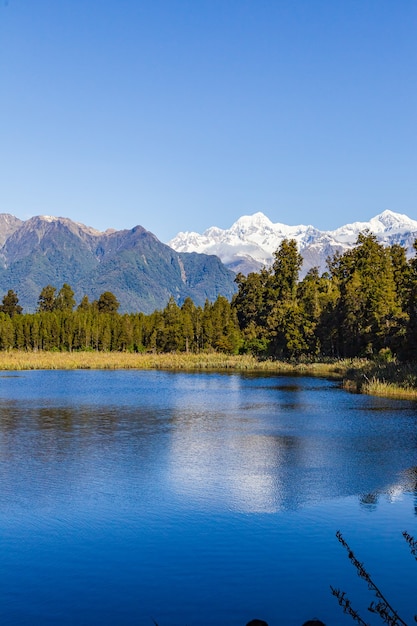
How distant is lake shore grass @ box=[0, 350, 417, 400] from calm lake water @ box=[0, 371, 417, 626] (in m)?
20.0

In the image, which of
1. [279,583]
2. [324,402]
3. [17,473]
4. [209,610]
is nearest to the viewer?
[209,610]

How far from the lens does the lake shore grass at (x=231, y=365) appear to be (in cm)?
6080

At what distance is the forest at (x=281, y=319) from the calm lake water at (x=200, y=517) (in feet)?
91.9

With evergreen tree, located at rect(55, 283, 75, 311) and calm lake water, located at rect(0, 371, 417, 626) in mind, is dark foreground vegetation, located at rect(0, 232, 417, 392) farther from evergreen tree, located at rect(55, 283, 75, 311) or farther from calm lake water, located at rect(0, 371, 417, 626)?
calm lake water, located at rect(0, 371, 417, 626)

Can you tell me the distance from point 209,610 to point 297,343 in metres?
82.8

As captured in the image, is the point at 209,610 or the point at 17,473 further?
the point at 17,473

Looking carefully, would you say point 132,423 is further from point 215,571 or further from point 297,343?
point 297,343

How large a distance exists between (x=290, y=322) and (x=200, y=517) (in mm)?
77843

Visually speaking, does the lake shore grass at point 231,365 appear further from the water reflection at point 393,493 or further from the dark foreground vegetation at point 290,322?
the water reflection at point 393,493

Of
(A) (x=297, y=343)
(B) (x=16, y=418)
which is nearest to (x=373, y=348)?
(A) (x=297, y=343)

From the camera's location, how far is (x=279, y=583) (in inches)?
575

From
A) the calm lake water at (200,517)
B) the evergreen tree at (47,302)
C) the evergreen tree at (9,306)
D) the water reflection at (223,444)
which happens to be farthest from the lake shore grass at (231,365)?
the evergreen tree at (47,302)

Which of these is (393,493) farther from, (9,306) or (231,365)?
(9,306)

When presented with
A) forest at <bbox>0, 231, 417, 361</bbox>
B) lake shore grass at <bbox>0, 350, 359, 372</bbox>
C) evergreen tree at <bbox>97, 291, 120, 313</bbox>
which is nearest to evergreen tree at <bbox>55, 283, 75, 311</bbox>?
forest at <bbox>0, 231, 417, 361</bbox>
